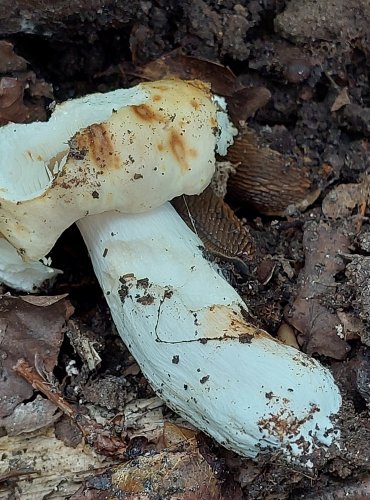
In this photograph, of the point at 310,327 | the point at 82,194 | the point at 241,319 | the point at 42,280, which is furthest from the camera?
the point at 42,280

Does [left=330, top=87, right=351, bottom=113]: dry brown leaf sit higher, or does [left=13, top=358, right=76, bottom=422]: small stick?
[left=330, top=87, right=351, bottom=113]: dry brown leaf

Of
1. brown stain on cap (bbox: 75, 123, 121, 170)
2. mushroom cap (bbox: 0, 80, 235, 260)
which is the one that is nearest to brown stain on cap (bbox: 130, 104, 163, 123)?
mushroom cap (bbox: 0, 80, 235, 260)

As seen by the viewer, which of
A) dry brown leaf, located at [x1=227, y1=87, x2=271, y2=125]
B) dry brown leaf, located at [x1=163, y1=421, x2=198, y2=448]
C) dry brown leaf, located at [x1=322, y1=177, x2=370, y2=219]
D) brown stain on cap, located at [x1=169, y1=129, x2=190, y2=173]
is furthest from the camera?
dry brown leaf, located at [x1=227, y1=87, x2=271, y2=125]

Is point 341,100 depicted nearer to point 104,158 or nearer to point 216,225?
point 216,225

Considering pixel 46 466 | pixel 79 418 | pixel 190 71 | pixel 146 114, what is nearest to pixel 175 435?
pixel 79 418

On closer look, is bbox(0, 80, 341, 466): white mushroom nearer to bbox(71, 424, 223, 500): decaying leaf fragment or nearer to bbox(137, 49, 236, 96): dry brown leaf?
bbox(71, 424, 223, 500): decaying leaf fragment

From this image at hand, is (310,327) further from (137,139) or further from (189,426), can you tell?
(137,139)

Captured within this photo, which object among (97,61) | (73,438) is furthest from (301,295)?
(97,61)
